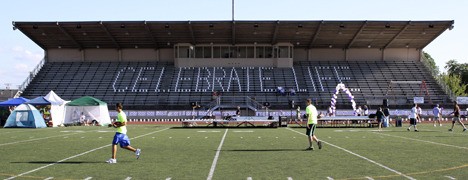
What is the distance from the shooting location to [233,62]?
230ft

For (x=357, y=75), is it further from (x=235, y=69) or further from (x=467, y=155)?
(x=467, y=155)

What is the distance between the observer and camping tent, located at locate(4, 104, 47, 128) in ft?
138

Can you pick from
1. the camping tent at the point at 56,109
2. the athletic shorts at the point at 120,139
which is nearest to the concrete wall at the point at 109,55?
the camping tent at the point at 56,109

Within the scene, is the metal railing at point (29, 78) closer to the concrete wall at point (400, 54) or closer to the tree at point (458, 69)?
the concrete wall at point (400, 54)

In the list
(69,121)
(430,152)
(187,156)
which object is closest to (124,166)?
(187,156)

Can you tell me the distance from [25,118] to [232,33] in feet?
94.6

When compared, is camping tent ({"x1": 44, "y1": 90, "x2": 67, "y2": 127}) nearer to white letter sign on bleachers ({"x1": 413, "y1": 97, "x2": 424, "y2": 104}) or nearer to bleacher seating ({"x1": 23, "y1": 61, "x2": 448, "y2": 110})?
bleacher seating ({"x1": 23, "y1": 61, "x2": 448, "y2": 110})

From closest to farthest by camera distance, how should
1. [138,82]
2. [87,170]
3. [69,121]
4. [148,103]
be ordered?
[87,170], [69,121], [148,103], [138,82]

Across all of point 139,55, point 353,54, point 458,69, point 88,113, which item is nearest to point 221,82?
point 139,55

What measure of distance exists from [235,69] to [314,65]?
10089mm

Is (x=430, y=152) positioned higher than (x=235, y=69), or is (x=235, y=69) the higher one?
(x=235, y=69)

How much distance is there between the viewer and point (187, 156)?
16.7m

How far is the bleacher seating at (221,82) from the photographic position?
62.9m

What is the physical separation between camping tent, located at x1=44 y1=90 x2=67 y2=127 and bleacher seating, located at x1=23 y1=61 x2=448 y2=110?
1267 centimetres
